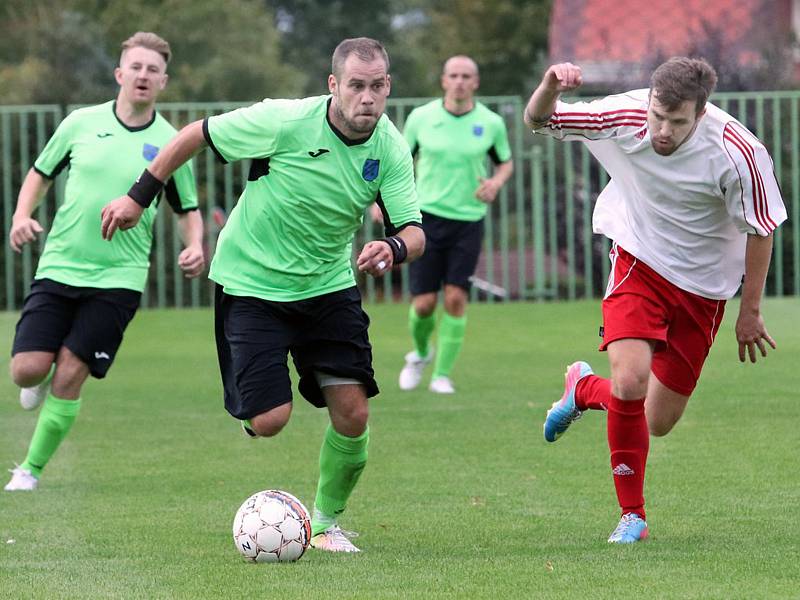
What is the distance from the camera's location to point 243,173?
21859 mm

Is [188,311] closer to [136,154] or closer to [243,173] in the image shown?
[243,173]

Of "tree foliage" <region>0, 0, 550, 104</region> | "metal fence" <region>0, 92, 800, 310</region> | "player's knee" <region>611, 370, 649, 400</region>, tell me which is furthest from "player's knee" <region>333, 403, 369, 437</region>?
"tree foliage" <region>0, 0, 550, 104</region>

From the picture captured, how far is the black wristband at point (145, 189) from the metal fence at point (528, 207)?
13294 mm

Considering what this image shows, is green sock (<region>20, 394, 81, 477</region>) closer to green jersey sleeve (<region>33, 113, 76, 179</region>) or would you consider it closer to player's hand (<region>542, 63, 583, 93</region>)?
green jersey sleeve (<region>33, 113, 76, 179</region>)

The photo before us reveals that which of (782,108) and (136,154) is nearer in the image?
(136,154)

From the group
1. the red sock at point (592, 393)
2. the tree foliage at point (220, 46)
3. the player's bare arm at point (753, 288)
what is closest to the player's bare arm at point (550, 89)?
the player's bare arm at point (753, 288)

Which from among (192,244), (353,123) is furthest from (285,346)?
(192,244)

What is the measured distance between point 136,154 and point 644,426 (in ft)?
11.5

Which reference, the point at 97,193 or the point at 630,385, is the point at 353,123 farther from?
the point at 97,193

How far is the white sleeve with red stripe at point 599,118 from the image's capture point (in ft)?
22.2

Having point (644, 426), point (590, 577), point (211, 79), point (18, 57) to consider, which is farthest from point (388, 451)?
point (18, 57)

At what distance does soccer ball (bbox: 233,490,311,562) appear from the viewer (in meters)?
6.34

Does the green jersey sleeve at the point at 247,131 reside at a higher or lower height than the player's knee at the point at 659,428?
higher

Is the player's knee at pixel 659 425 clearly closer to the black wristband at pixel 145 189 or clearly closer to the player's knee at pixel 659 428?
the player's knee at pixel 659 428
